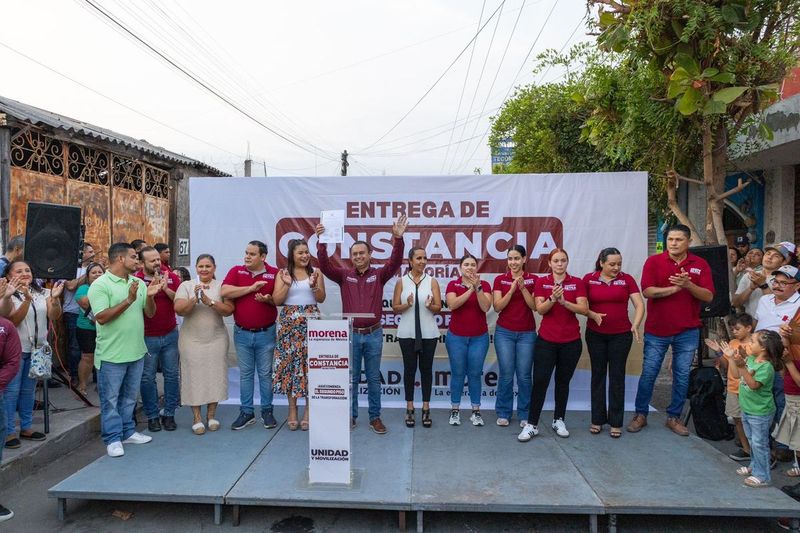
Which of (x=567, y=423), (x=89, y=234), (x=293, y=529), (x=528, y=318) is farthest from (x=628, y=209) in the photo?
(x=89, y=234)

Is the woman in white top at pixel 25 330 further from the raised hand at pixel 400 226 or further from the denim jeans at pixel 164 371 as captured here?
the raised hand at pixel 400 226

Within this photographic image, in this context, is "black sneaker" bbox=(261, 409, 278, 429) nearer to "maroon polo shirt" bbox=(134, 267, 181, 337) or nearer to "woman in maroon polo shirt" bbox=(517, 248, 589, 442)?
"maroon polo shirt" bbox=(134, 267, 181, 337)

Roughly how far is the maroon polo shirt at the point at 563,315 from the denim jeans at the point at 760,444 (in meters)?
1.50

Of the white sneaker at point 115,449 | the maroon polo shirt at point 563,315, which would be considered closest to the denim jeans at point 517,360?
the maroon polo shirt at point 563,315

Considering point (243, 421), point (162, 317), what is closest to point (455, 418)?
point (243, 421)

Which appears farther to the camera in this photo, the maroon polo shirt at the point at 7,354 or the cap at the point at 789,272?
the cap at the point at 789,272

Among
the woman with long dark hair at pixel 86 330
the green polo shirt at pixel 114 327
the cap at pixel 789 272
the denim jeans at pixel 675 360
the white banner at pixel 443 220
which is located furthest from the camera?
the woman with long dark hair at pixel 86 330

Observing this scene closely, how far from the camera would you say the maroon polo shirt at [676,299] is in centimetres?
514

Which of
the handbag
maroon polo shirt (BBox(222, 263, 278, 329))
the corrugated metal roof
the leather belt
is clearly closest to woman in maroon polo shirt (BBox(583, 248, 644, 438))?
the leather belt

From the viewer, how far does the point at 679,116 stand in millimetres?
5738

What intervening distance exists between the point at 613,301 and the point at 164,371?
14.3 feet

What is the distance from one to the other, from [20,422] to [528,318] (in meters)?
4.87

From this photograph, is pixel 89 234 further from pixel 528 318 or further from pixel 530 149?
pixel 530 149

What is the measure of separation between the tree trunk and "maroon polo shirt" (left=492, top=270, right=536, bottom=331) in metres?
2.28
